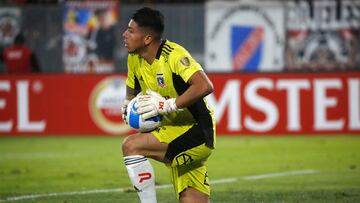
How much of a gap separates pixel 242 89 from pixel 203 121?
436 inches

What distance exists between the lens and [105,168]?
13930 mm

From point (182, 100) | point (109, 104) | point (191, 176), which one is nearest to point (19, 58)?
point (109, 104)

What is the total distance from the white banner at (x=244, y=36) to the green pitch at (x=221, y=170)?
370 centimetres

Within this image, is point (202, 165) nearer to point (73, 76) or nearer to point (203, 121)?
point (203, 121)

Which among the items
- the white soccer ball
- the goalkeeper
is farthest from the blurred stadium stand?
the white soccer ball

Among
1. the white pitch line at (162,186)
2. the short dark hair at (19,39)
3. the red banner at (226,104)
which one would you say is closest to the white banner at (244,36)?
the red banner at (226,104)

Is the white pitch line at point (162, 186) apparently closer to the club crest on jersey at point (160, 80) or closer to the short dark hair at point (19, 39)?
the club crest on jersey at point (160, 80)

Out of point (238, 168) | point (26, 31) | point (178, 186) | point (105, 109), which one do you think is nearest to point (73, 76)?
point (105, 109)

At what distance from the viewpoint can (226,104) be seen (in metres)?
18.8

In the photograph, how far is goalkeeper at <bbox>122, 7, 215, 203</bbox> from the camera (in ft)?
24.7

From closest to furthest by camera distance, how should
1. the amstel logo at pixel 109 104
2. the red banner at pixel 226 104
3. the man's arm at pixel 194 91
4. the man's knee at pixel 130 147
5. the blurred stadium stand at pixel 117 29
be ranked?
1. the man's arm at pixel 194 91
2. the man's knee at pixel 130 147
3. the red banner at pixel 226 104
4. the amstel logo at pixel 109 104
5. the blurred stadium stand at pixel 117 29

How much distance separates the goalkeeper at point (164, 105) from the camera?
24.7ft

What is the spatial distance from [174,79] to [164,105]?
0.35 meters

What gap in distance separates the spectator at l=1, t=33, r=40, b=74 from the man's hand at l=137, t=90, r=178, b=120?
13721 mm
